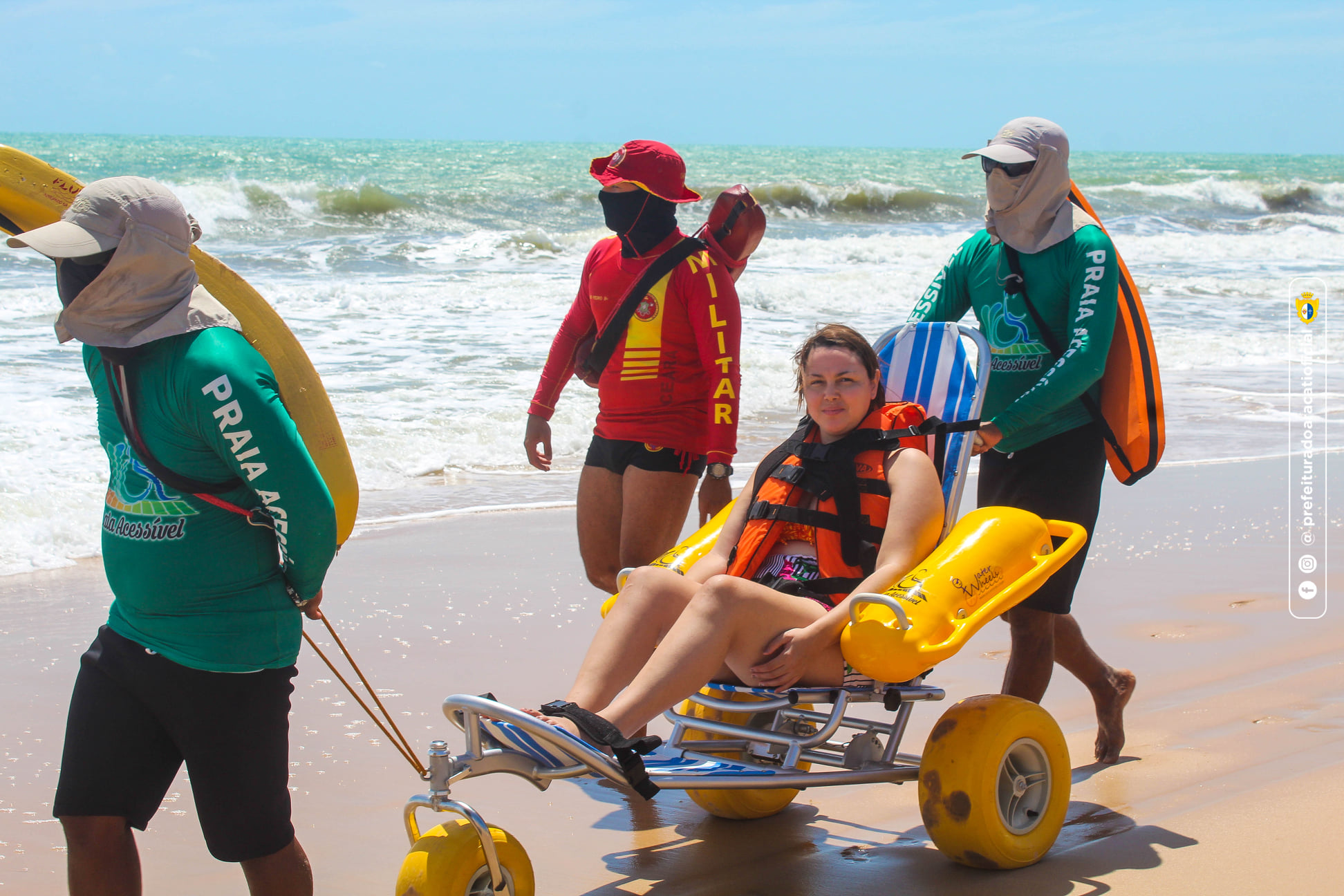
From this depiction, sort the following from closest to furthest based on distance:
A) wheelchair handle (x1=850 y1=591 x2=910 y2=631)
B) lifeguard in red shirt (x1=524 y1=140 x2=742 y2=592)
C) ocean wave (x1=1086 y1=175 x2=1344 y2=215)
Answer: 1. wheelchair handle (x1=850 y1=591 x2=910 y2=631)
2. lifeguard in red shirt (x1=524 y1=140 x2=742 y2=592)
3. ocean wave (x1=1086 y1=175 x2=1344 y2=215)

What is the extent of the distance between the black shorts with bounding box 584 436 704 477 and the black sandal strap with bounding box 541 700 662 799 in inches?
53.8

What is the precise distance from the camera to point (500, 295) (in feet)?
53.1

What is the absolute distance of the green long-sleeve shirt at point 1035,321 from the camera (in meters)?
3.55

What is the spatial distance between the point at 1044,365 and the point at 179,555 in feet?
8.16

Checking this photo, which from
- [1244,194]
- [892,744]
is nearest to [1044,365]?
[892,744]

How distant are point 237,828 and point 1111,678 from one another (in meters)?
2.68

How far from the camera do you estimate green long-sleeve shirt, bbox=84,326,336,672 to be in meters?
2.24

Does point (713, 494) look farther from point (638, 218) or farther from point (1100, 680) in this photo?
point (1100, 680)

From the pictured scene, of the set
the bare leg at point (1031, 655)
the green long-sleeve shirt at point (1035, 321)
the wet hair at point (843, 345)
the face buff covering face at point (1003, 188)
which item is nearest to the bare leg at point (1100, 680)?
the bare leg at point (1031, 655)

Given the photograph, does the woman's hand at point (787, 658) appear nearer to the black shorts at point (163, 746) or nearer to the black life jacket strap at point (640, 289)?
the black shorts at point (163, 746)

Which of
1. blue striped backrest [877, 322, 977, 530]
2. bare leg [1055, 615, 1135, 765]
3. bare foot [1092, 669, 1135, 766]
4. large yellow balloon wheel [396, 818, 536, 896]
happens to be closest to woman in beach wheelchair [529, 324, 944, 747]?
blue striped backrest [877, 322, 977, 530]

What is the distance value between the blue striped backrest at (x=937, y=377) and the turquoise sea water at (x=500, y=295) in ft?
13.6

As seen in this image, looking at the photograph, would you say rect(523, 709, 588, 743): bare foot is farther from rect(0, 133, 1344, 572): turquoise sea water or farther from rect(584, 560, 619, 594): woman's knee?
rect(0, 133, 1344, 572): turquoise sea water

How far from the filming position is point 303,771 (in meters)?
3.81
